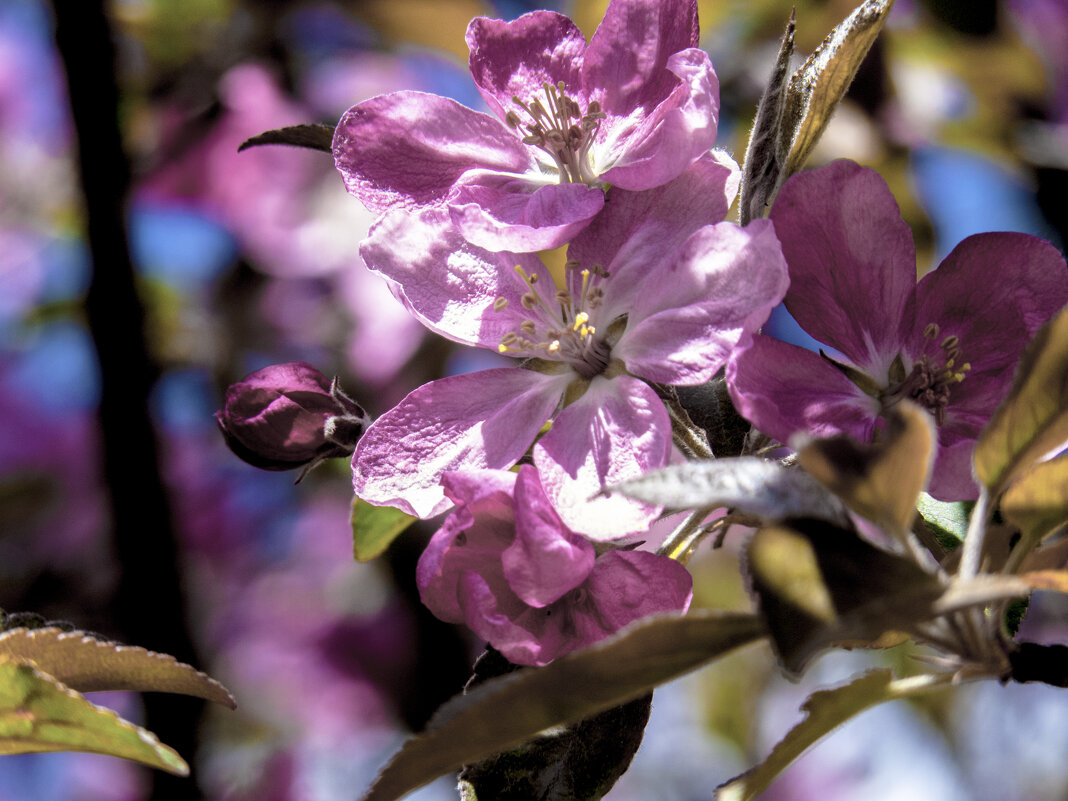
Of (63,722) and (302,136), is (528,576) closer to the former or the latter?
(63,722)

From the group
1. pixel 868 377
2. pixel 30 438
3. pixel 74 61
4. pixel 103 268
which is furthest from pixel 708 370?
pixel 30 438

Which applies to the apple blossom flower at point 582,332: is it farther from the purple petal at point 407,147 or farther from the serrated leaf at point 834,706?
the serrated leaf at point 834,706

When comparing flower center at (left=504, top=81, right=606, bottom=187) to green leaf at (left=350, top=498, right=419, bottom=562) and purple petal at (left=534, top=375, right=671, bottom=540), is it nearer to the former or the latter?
purple petal at (left=534, top=375, right=671, bottom=540)

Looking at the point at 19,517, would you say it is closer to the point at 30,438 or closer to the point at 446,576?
the point at 30,438

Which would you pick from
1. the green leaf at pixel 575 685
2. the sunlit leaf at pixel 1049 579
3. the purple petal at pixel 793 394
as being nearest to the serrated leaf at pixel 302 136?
the purple petal at pixel 793 394

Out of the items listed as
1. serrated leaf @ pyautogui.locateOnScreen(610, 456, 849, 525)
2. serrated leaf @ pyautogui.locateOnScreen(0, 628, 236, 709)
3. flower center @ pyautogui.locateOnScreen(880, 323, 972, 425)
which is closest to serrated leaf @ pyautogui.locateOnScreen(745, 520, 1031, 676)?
serrated leaf @ pyautogui.locateOnScreen(610, 456, 849, 525)
